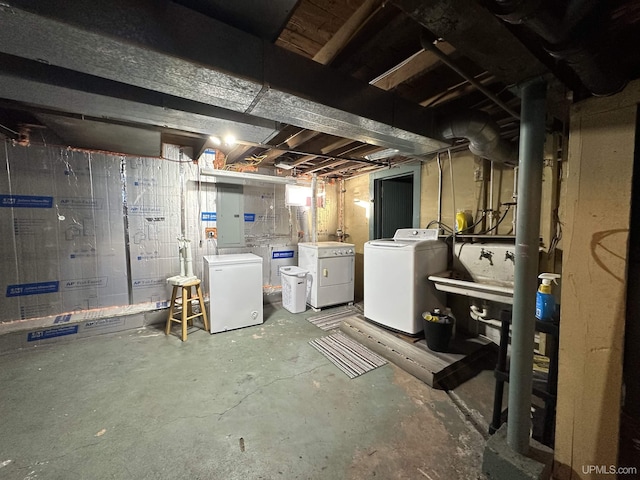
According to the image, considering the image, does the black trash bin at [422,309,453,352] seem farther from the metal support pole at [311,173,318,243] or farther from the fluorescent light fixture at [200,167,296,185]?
the fluorescent light fixture at [200,167,296,185]

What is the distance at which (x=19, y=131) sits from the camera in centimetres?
255

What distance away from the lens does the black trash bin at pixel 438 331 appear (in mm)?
2256

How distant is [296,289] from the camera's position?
368 centimetres

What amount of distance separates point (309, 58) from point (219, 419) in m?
2.37

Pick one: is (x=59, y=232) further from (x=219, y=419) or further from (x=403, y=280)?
(x=403, y=280)

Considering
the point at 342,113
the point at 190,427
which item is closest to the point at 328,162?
the point at 342,113

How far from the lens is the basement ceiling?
86 centimetres

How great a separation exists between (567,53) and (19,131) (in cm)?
438

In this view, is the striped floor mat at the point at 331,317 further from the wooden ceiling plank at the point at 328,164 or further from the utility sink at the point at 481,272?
the wooden ceiling plank at the point at 328,164

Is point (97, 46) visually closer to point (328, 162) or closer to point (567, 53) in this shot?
point (567, 53)

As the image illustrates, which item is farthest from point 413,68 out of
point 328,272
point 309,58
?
point 328,272

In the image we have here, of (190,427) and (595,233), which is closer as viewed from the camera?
(595,233)

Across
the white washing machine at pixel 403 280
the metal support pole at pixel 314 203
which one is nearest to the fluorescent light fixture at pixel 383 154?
the white washing machine at pixel 403 280

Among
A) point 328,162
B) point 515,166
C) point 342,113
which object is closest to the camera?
point 342,113
